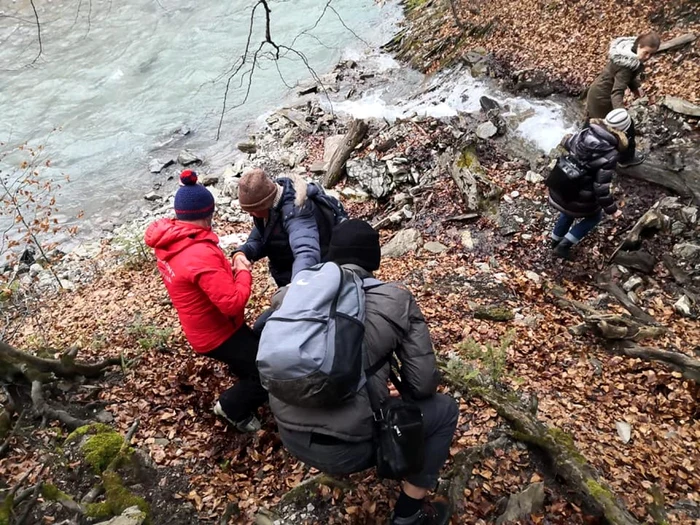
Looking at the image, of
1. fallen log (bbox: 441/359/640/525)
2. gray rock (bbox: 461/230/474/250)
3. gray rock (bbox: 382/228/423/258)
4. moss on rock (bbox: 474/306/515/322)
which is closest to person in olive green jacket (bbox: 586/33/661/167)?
gray rock (bbox: 461/230/474/250)

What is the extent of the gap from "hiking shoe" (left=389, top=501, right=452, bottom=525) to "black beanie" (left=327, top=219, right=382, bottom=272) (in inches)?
66.0

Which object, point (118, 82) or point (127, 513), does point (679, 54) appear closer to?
point (127, 513)

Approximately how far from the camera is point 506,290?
6.55 metres

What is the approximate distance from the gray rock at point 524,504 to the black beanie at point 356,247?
1.91 metres

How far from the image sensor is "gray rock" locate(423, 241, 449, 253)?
7875 mm

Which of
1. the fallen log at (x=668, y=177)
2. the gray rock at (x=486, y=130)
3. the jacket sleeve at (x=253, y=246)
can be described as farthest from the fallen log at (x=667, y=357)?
the gray rock at (x=486, y=130)

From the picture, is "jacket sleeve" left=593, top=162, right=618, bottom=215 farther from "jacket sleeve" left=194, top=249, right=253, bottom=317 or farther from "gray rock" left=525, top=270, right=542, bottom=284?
"jacket sleeve" left=194, top=249, right=253, bottom=317

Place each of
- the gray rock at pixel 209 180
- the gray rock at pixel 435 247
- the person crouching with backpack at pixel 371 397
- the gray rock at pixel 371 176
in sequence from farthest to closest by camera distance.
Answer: the gray rock at pixel 209 180, the gray rock at pixel 371 176, the gray rock at pixel 435 247, the person crouching with backpack at pixel 371 397

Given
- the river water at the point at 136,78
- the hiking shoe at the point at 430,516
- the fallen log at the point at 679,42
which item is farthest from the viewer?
the river water at the point at 136,78

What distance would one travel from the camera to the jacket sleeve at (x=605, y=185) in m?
5.68

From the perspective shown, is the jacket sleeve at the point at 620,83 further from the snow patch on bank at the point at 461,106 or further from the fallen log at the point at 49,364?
the fallen log at the point at 49,364

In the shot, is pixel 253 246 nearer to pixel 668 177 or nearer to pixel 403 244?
pixel 403 244

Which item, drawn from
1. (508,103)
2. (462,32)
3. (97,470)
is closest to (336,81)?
(462,32)

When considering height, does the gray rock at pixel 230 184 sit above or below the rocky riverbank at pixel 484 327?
below
